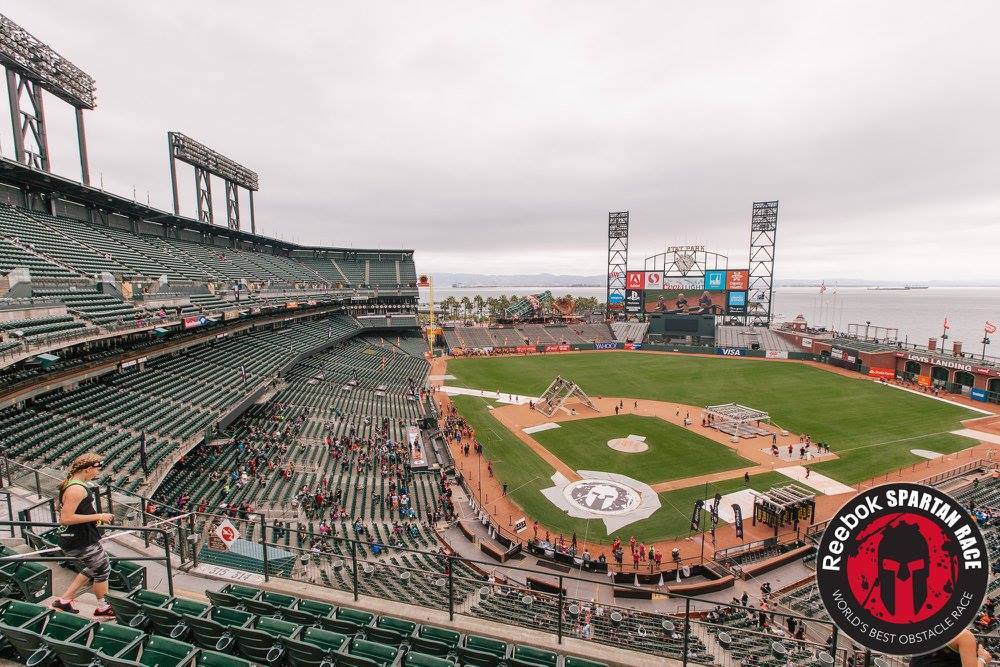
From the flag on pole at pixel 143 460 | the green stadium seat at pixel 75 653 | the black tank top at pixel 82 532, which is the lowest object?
the flag on pole at pixel 143 460

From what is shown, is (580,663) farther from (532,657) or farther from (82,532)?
(82,532)

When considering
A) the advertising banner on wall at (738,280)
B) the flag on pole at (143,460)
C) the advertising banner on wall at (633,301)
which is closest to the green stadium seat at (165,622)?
the flag on pole at (143,460)

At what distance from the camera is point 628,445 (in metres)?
33.2

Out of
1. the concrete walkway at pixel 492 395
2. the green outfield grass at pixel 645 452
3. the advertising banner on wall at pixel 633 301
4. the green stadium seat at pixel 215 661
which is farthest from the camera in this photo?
the advertising banner on wall at pixel 633 301

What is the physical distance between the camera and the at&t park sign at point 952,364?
4506 centimetres

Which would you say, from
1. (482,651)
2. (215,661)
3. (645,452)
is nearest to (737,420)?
(645,452)

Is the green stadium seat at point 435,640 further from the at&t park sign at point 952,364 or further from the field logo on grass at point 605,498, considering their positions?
the at&t park sign at point 952,364

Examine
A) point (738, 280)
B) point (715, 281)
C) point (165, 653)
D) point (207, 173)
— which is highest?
point (207, 173)

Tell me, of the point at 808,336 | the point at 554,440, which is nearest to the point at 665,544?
the point at 554,440

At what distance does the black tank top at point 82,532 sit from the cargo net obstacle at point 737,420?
3610 centimetres

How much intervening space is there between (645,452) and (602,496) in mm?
7544

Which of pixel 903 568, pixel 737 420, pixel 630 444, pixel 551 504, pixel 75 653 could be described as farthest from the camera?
pixel 737 420

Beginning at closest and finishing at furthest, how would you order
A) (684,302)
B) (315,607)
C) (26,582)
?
1. (26,582)
2. (315,607)
3. (684,302)

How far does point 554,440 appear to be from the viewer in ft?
114
